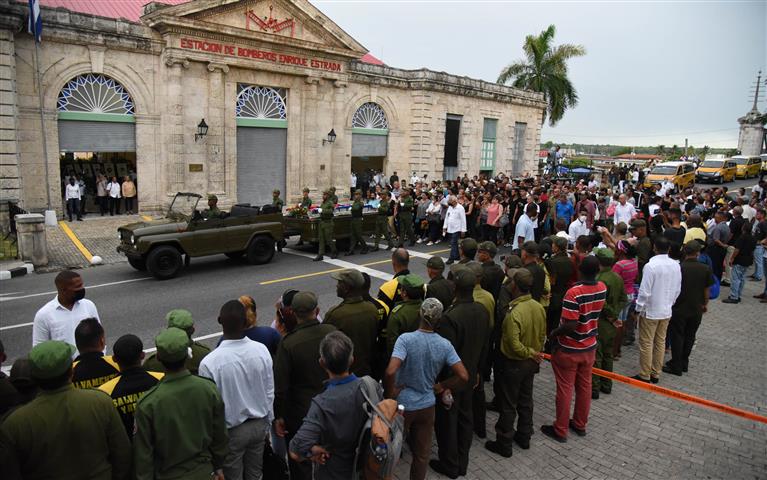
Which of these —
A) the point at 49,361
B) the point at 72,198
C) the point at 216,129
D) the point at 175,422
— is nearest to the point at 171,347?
the point at 175,422

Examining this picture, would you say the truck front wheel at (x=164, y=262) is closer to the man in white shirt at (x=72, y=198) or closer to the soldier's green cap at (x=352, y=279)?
the soldier's green cap at (x=352, y=279)

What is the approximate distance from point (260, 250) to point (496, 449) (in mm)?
Result: 9277

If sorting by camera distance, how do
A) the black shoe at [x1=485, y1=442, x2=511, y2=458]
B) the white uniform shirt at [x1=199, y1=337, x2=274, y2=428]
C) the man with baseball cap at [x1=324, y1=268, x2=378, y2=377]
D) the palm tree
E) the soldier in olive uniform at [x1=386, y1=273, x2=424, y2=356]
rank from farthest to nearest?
the palm tree → the black shoe at [x1=485, y1=442, x2=511, y2=458] → the soldier in olive uniform at [x1=386, y1=273, x2=424, y2=356] → the man with baseball cap at [x1=324, y1=268, x2=378, y2=377] → the white uniform shirt at [x1=199, y1=337, x2=274, y2=428]

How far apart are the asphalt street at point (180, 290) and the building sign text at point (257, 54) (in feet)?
30.1

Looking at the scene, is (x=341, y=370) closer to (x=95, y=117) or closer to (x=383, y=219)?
(x=383, y=219)

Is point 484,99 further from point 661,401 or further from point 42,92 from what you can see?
point 661,401

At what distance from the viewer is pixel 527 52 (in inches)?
1481

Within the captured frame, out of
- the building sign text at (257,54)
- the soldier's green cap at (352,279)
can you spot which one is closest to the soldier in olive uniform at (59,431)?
the soldier's green cap at (352,279)

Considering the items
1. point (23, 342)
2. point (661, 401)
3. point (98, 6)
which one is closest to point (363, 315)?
point (661, 401)

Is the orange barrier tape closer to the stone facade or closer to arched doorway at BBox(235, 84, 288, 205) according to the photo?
the stone facade

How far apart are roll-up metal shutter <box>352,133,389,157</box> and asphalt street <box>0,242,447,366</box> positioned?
38.9 feet

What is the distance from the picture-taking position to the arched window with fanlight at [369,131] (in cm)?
2547

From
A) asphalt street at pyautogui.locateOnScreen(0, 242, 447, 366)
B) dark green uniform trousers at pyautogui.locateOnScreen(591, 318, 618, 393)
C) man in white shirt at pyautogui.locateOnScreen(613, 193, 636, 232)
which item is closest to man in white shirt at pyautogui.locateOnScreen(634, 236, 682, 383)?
dark green uniform trousers at pyautogui.locateOnScreen(591, 318, 618, 393)

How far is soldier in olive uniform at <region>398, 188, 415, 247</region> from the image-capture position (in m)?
16.2
